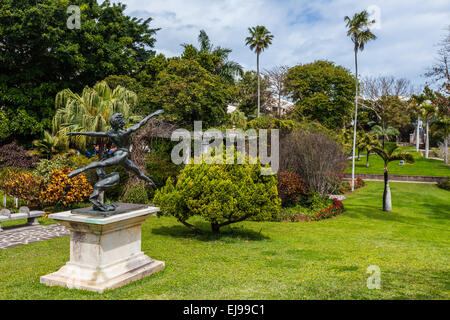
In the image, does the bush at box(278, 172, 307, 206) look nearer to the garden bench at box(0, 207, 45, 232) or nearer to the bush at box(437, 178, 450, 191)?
the garden bench at box(0, 207, 45, 232)

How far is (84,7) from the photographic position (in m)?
23.9

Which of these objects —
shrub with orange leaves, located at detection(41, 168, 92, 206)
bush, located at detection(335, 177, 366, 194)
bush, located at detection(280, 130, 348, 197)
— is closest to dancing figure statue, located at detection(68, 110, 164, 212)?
shrub with orange leaves, located at detection(41, 168, 92, 206)

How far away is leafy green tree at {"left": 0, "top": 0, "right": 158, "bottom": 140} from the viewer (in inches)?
776

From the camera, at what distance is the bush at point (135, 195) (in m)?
16.0

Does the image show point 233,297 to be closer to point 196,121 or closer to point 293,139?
point 293,139

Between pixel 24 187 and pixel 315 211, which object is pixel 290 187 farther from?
pixel 24 187

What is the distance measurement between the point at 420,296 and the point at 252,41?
27.3m

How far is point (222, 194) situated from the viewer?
916cm

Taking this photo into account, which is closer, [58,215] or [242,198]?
[58,215]

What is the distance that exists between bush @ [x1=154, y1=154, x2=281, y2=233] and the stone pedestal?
3.45m

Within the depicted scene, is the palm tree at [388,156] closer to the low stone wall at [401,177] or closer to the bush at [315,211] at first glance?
the bush at [315,211]

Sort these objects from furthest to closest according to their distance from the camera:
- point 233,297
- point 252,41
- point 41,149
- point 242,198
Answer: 1. point 252,41
2. point 41,149
3. point 242,198
4. point 233,297
